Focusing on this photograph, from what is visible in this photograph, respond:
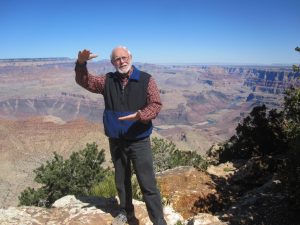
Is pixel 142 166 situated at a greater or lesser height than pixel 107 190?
greater

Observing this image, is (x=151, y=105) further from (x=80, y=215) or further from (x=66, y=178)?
(x=66, y=178)

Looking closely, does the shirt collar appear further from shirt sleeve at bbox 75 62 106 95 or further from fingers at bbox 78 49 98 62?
fingers at bbox 78 49 98 62

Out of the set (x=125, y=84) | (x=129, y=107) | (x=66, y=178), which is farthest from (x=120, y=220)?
(x=66, y=178)

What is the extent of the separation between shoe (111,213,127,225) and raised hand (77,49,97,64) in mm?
2428

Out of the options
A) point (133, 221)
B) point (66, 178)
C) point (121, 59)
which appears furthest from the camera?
point (66, 178)

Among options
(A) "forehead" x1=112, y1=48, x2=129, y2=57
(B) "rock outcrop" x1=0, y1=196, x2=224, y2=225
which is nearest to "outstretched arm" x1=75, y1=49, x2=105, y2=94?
(A) "forehead" x1=112, y1=48, x2=129, y2=57

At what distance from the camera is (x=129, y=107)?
4.49 m

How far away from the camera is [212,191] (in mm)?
7656

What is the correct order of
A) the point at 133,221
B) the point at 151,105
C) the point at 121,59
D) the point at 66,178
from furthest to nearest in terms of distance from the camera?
the point at 66,178
the point at 133,221
the point at 121,59
the point at 151,105

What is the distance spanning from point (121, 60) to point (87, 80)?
62 centimetres

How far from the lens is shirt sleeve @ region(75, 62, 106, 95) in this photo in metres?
4.63

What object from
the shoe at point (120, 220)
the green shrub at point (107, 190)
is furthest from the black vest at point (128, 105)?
the green shrub at point (107, 190)

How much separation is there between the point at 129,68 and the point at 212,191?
14.2 feet

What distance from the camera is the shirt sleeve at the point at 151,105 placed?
4152 millimetres
